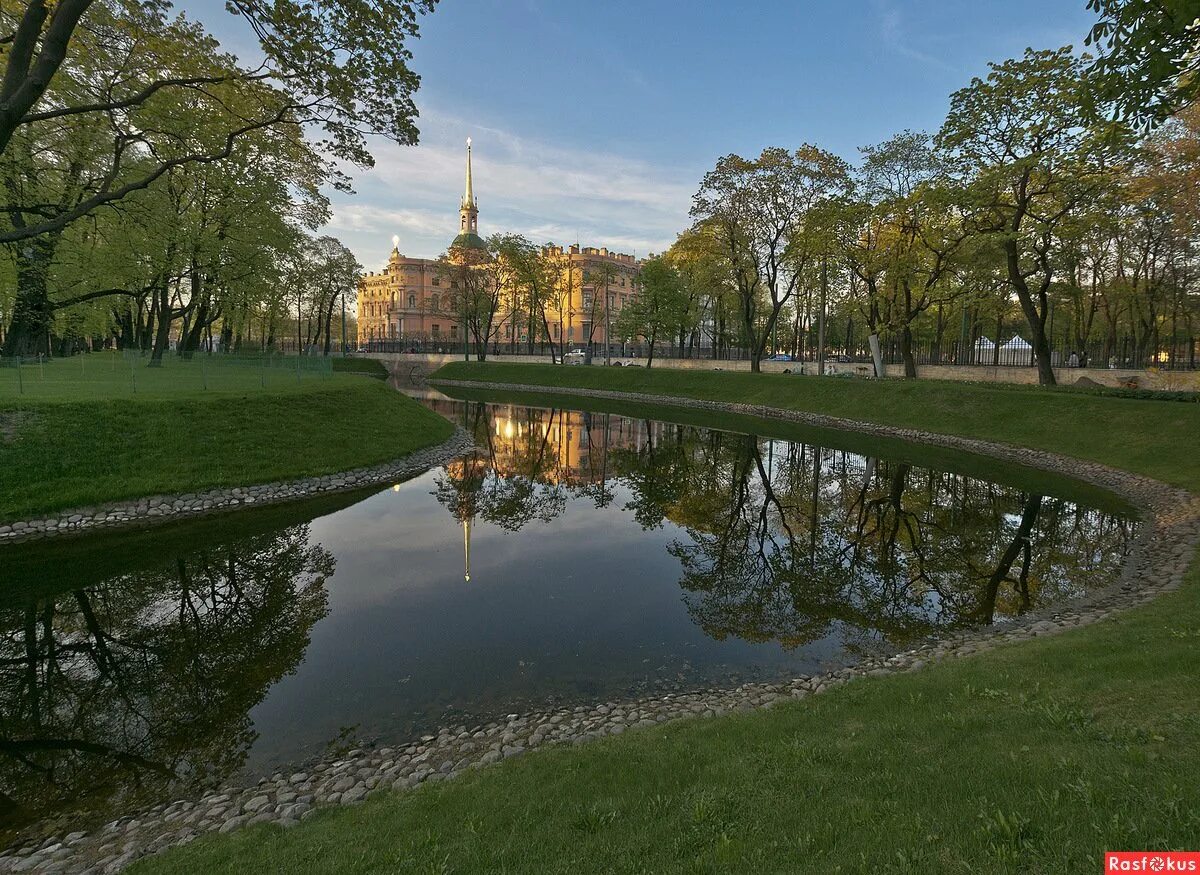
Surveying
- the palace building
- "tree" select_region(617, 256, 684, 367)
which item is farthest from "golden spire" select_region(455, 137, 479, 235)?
"tree" select_region(617, 256, 684, 367)

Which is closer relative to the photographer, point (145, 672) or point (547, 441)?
point (145, 672)

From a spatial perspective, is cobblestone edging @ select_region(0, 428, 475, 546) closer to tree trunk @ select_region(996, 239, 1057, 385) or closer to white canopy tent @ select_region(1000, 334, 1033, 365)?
tree trunk @ select_region(996, 239, 1057, 385)

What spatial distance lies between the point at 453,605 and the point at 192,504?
10609 mm

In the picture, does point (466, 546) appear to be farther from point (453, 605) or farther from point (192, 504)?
point (192, 504)

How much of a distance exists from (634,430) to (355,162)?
2517 cm

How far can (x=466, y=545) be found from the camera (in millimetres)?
15727

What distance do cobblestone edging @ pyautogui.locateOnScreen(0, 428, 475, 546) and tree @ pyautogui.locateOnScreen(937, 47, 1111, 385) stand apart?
3086cm

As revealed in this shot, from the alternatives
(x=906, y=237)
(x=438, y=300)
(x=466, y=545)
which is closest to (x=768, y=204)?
(x=906, y=237)

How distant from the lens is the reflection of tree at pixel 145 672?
6.93 m

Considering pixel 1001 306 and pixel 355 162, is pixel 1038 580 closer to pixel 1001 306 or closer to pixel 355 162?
pixel 355 162

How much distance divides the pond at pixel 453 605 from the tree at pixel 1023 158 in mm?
15637

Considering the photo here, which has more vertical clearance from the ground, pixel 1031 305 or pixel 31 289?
pixel 1031 305

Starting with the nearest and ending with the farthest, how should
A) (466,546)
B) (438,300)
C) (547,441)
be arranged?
1. (466,546)
2. (547,441)
3. (438,300)

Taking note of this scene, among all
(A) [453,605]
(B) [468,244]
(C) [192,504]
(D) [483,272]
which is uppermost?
(B) [468,244]
